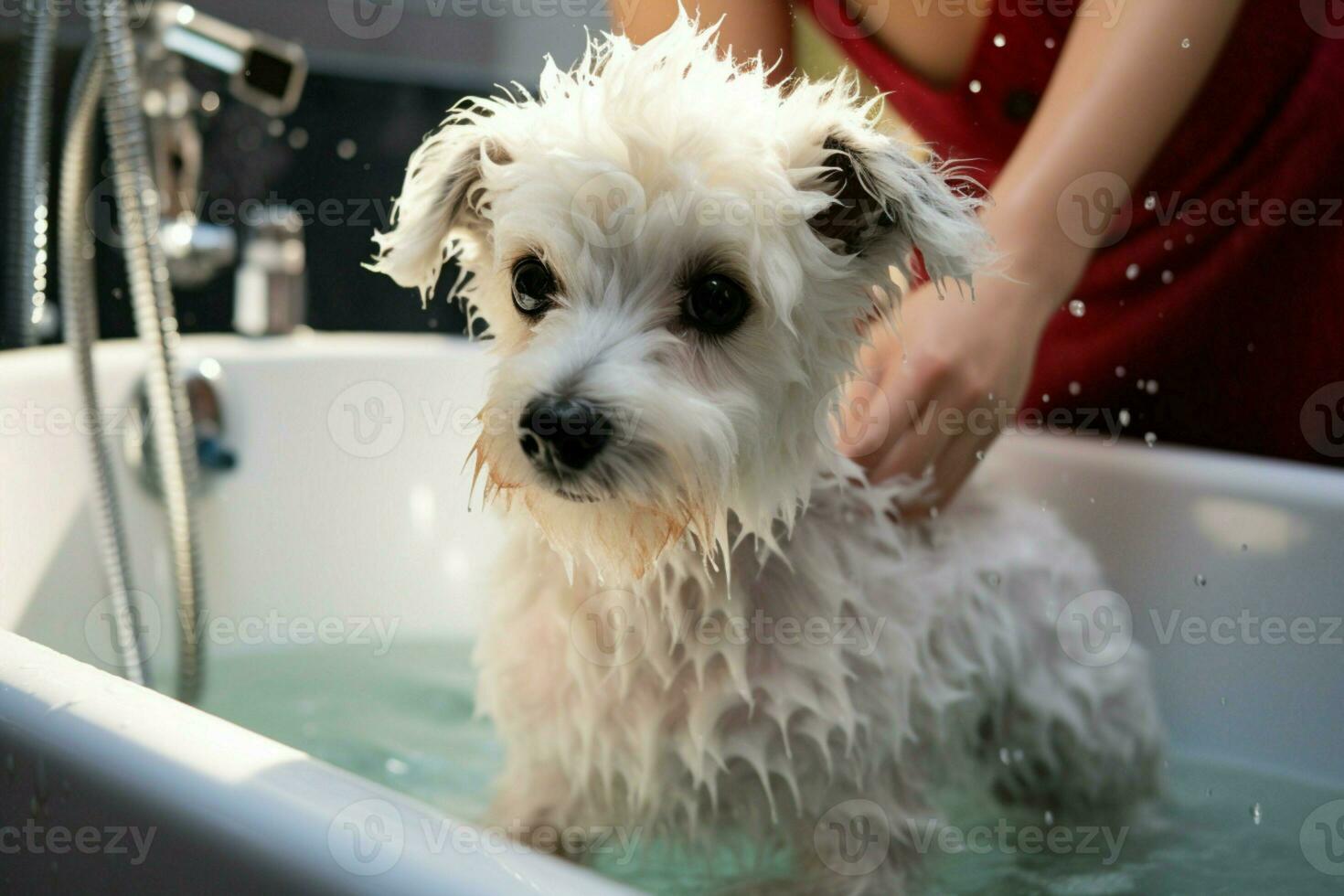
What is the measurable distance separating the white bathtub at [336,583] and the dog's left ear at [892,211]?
0.44 meters

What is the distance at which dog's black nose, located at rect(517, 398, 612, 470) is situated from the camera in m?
0.78

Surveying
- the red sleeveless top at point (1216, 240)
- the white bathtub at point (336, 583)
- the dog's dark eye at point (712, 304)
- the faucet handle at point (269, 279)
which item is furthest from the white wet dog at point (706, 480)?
the faucet handle at point (269, 279)

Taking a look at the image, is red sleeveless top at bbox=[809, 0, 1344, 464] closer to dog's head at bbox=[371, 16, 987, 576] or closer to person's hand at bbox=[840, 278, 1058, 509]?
person's hand at bbox=[840, 278, 1058, 509]

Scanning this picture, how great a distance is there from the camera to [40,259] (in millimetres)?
1452

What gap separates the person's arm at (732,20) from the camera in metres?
1.34

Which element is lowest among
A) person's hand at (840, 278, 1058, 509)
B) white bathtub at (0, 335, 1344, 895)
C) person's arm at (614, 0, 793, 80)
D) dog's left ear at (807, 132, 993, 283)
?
white bathtub at (0, 335, 1344, 895)

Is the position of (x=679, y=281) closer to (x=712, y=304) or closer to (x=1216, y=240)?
(x=712, y=304)

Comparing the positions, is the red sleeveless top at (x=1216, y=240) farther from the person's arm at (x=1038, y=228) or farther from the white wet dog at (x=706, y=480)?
the white wet dog at (x=706, y=480)

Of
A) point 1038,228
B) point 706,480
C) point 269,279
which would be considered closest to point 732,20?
point 1038,228

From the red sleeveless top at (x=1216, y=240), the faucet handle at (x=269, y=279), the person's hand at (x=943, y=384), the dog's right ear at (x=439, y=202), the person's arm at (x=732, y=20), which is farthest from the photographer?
the faucet handle at (x=269, y=279)

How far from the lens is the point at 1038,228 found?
118 cm

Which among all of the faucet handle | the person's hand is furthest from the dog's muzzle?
Result: the faucet handle

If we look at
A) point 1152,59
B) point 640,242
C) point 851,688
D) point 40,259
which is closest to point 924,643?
point 851,688

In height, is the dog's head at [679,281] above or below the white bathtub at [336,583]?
above
